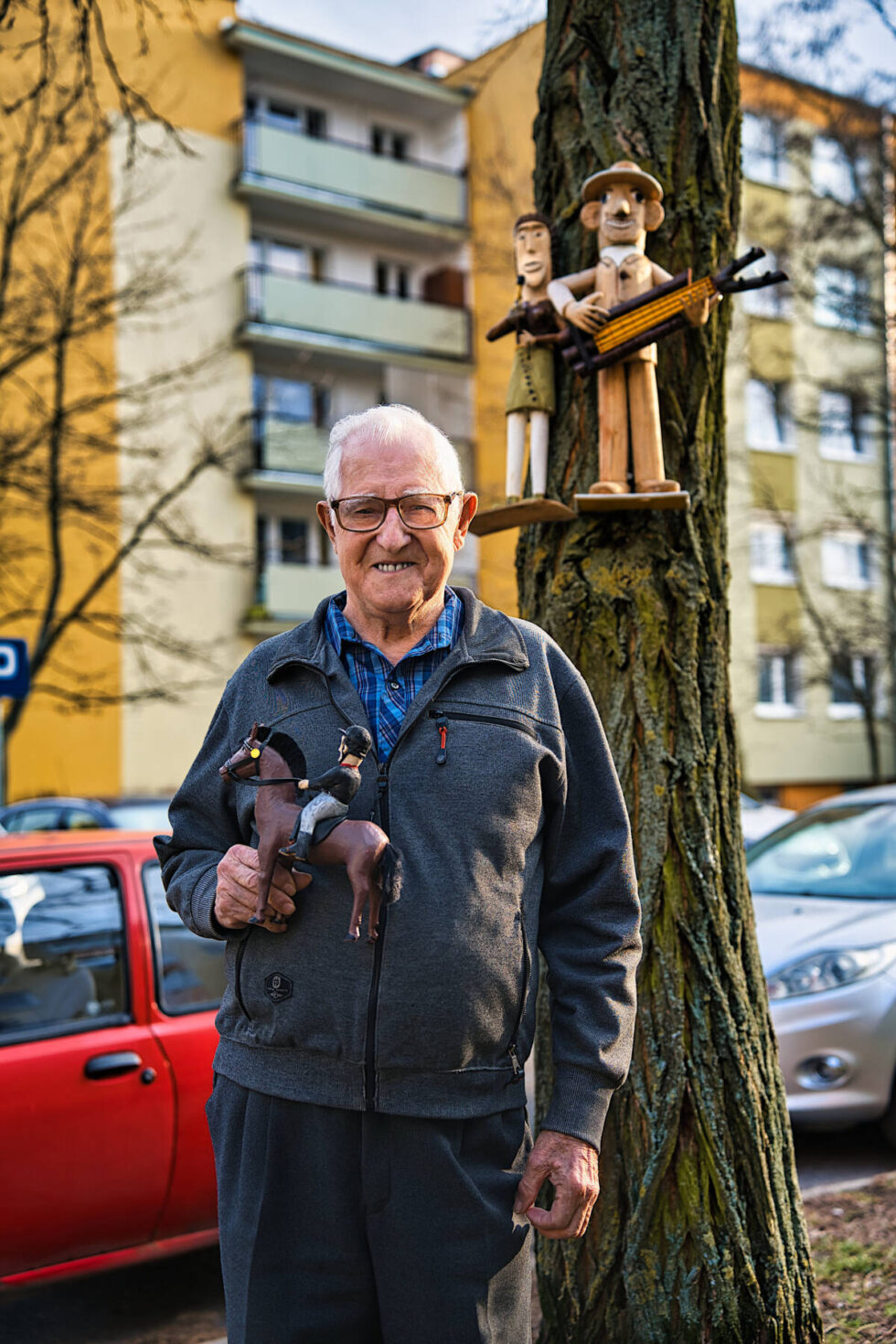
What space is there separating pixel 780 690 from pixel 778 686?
98 mm

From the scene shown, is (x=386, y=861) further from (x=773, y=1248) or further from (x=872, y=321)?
(x=872, y=321)

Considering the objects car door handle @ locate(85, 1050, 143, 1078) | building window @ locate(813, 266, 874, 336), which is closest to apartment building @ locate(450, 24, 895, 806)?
building window @ locate(813, 266, 874, 336)

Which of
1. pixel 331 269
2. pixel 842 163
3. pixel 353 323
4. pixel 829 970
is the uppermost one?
pixel 331 269

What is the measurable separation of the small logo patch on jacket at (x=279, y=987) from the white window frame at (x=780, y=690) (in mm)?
23591

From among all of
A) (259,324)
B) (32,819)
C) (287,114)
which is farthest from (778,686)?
(32,819)

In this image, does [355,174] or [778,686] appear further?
[778,686]

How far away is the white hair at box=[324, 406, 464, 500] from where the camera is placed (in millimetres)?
2178

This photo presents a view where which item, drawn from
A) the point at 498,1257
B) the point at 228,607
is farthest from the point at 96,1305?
the point at 228,607

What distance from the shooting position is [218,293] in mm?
22234

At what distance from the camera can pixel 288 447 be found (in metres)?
22.5

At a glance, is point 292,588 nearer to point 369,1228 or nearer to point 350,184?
point 350,184

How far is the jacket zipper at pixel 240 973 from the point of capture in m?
2.11

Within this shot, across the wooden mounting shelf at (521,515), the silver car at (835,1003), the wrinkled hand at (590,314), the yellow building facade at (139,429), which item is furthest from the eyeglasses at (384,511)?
the yellow building facade at (139,429)

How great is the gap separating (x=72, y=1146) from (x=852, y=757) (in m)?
24.1
